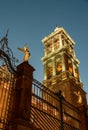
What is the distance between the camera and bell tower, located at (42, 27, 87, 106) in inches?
1686

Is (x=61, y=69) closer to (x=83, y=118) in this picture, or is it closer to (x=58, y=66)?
(x=58, y=66)

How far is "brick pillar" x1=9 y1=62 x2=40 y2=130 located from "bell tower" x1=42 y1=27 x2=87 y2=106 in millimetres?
29963

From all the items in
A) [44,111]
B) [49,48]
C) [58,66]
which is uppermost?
[49,48]

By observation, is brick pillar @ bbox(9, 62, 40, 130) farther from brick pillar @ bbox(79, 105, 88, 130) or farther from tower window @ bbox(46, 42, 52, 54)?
tower window @ bbox(46, 42, 52, 54)

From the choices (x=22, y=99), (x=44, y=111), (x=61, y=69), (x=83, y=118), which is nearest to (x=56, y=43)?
→ (x=61, y=69)

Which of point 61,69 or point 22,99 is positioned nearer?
point 22,99

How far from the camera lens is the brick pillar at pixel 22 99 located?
322 inches

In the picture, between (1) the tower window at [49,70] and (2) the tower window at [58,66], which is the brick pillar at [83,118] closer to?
(2) the tower window at [58,66]

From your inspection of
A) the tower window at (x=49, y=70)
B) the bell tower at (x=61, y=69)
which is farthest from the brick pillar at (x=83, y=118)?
the tower window at (x=49, y=70)

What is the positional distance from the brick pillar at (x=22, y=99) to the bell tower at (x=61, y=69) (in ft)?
98.3

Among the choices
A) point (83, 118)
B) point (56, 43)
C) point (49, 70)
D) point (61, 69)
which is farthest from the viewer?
point (56, 43)

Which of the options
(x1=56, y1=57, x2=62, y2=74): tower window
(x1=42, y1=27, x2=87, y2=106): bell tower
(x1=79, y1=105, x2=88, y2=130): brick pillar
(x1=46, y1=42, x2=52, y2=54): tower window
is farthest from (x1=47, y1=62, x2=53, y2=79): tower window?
(x1=79, y1=105, x2=88, y2=130): brick pillar

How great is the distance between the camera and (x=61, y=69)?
48.5m

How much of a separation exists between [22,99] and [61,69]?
3991 centimetres
